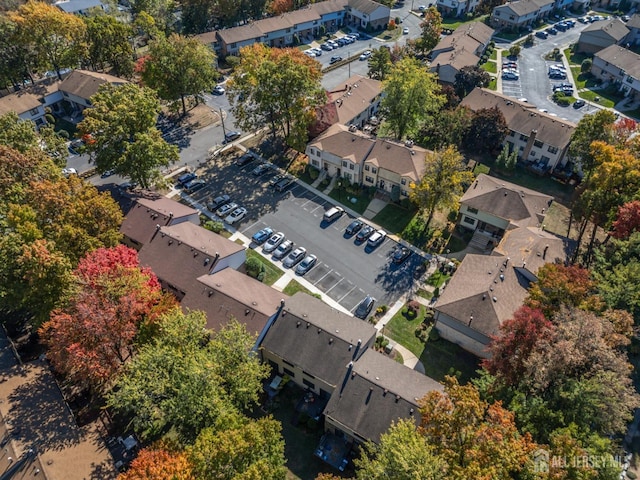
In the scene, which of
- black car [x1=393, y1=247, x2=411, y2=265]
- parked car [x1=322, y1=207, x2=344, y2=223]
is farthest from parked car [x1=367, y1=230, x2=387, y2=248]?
parked car [x1=322, y1=207, x2=344, y2=223]

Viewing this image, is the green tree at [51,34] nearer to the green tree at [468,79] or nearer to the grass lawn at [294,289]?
the grass lawn at [294,289]

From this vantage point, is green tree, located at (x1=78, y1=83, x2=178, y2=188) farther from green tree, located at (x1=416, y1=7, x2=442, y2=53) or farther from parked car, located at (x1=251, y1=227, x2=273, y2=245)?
green tree, located at (x1=416, y1=7, x2=442, y2=53)

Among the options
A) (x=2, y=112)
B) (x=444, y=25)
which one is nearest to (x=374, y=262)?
(x=2, y=112)

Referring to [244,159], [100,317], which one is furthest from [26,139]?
[100,317]

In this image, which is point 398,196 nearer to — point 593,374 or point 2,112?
point 593,374

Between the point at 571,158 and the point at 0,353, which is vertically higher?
the point at 571,158

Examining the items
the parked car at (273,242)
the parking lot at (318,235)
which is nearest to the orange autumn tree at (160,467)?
the parking lot at (318,235)

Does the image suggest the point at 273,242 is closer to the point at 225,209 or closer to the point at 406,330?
the point at 225,209
